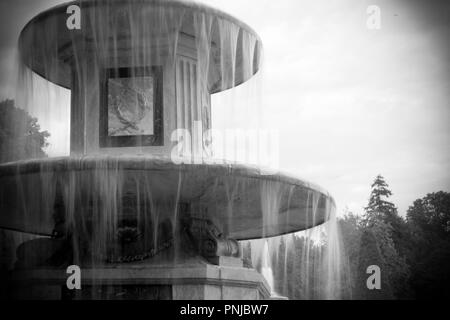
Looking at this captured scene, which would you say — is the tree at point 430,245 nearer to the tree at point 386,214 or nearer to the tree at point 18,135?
the tree at point 386,214

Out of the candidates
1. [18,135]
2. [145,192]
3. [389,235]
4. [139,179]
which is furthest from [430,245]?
[139,179]

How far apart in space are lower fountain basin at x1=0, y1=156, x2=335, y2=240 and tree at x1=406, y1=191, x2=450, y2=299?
30.0 meters

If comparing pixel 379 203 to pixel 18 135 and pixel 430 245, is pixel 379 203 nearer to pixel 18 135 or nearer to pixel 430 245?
pixel 430 245

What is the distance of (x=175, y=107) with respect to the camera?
9.77 m

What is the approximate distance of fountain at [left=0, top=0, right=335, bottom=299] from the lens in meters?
8.35

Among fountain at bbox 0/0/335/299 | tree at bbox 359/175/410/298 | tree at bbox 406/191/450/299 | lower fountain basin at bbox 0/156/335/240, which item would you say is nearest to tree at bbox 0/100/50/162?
fountain at bbox 0/0/335/299

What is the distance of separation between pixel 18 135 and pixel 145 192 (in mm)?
16968

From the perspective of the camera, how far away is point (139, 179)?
27.5ft

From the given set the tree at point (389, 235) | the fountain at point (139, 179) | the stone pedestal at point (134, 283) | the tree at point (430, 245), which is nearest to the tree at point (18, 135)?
the fountain at point (139, 179)

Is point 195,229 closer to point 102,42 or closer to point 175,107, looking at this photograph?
point 175,107

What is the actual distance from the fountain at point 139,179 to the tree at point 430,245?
99.7ft

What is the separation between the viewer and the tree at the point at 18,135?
890 inches

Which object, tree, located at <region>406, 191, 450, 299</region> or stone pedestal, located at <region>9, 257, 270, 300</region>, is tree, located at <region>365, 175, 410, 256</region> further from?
stone pedestal, located at <region>9, 257, 270, 300</region>
